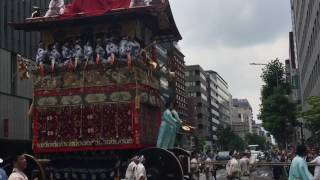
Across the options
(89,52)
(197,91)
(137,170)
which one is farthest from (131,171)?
(197,91)

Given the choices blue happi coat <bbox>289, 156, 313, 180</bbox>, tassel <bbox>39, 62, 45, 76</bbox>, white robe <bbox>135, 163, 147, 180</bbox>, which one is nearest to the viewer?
blue happi coat <bbox>289, 156, 313, 180</bbox>

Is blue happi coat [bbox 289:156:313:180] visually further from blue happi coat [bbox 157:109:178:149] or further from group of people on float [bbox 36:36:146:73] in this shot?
group of people on float [bbox 36:36:146:73]

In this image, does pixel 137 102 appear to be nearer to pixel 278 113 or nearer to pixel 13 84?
pixel 13 84

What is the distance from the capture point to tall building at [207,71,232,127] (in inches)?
6186

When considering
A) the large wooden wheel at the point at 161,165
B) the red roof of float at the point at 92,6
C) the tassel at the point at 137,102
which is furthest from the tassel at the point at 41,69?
the large wooden wheel at the point at 161,165

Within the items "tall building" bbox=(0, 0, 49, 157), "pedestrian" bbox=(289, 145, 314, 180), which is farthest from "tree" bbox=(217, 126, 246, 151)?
"pedestrian" bbox=(289, 145, 314, 180)

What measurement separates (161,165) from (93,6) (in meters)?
5.19

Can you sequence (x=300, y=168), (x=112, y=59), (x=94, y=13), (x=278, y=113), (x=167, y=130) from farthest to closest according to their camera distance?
(x=278, y=113), (x=94, y=13), (x=112, y=59), (x=167, y=130), (x=300, y=168)

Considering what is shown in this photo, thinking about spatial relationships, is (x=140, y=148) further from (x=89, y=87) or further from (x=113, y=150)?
(x=89, y=87)

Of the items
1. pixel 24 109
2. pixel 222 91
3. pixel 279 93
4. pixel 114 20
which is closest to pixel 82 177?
pixel 114 20

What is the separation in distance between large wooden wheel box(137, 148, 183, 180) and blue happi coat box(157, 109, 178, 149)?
17.4 inches

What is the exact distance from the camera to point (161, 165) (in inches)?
530

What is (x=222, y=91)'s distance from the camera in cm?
17050

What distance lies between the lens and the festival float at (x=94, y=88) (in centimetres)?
1426
